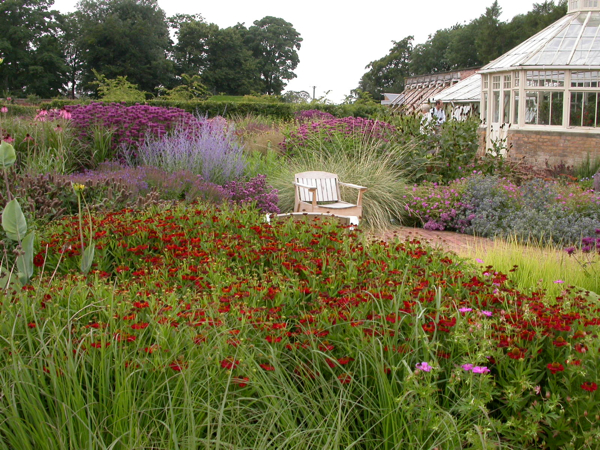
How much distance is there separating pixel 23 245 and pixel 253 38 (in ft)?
226

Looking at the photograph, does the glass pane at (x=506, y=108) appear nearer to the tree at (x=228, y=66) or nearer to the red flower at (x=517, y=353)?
the red flower at (x=517, y=353)

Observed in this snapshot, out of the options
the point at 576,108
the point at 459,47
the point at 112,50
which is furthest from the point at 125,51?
the point at 576,108

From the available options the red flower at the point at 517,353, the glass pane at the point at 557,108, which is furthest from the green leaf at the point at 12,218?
the glass pane at the point at 557,108

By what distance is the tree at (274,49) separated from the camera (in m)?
67.9

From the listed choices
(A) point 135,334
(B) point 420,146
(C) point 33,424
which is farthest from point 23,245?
(B) point 420,146

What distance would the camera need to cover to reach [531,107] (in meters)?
16.5

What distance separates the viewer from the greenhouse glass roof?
1550 cm

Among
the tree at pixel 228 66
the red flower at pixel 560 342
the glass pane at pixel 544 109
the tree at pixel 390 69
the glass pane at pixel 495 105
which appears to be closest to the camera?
the red flower at pixel 560 342

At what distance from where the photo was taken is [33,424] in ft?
6.25

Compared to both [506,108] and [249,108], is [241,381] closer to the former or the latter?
[506,108]

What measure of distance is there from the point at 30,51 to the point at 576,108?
152ft

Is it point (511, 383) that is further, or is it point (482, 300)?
point (482, 300)

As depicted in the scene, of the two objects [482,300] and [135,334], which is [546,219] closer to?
[482,300]

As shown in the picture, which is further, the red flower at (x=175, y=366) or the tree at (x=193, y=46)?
the tree at (x=193, y=46)
